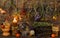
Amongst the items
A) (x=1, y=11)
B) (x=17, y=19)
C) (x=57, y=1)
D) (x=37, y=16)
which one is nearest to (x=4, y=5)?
(x=1, y=11)

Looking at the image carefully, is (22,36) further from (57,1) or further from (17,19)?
(57,1)

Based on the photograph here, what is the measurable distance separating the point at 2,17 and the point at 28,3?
0.34m

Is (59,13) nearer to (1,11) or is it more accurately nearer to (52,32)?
(52,32)

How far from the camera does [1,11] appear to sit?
2373mm

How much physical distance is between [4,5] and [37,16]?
0.40 meters

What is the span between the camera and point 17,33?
2.30 meters

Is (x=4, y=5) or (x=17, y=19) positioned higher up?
(x=4, y=5)

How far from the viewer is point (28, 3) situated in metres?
2.38

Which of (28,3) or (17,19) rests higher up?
(28,3)

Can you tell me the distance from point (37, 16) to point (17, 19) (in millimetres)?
229

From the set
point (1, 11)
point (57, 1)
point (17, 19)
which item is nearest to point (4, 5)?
point (1, 11)

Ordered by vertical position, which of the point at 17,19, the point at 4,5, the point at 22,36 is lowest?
the point at 22,36

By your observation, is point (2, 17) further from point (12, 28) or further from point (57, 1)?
point (57, 1)

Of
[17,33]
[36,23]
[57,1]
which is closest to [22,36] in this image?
[17,33]
